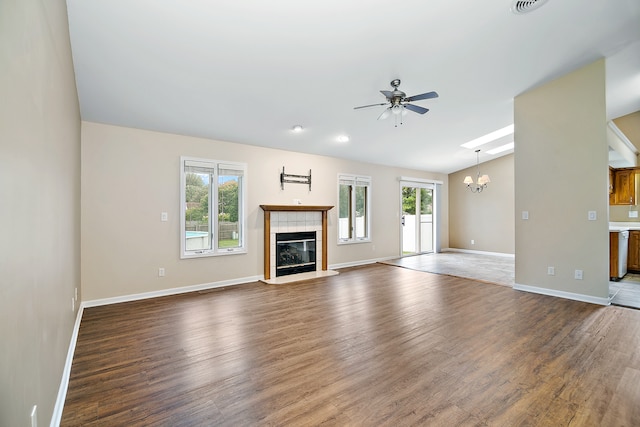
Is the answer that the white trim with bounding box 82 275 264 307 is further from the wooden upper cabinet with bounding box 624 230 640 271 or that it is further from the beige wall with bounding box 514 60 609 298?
the wooden upper cabinet with bounding box 624 230 640 271

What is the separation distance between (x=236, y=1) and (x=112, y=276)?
3.83 metres

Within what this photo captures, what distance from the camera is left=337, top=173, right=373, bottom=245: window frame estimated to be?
22.9 ft

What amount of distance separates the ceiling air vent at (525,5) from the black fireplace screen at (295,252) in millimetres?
4634

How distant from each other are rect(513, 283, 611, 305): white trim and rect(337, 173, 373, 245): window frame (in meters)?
3.30

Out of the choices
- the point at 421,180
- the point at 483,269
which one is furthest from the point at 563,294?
the point at 421,180

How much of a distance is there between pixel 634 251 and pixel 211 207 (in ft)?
26.5

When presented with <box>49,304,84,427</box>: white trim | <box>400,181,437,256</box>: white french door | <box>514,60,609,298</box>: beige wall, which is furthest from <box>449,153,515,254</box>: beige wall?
<box>49,304,84,427</box>: white trim

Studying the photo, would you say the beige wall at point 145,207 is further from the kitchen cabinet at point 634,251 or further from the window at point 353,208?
the kitchen cabinet at point 634,251

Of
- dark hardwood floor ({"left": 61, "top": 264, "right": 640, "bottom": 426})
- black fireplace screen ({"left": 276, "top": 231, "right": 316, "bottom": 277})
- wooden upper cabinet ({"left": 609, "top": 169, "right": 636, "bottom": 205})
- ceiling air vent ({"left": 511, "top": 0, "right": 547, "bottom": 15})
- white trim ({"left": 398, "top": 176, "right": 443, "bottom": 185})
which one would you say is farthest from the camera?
white trim ({"left": 398, "top": 176, "right": 443, "bottom": 185})

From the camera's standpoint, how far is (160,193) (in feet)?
15.1

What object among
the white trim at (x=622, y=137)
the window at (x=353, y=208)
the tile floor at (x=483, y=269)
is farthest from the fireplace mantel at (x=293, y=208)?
the white trim at (x=622, y=137)

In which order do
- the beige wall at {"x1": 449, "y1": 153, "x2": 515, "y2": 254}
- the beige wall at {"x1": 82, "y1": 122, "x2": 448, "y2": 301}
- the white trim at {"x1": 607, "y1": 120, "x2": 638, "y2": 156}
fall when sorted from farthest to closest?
the beige wall at {"x1": 449, "y1": 153, "x2": 515, "y2": 254} → the white trim at {"x1": 607, "y1": 120, "x2": 638, "y2": 156} → the beige wall at {"x1": 82, "y1": 122, "x2": 448, "y2": 301}

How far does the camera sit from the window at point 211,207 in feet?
15.9

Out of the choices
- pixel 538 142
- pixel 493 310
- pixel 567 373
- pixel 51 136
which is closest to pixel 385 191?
pixel 538 142
